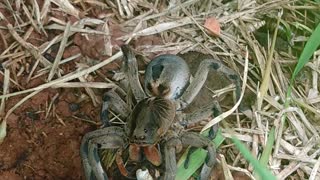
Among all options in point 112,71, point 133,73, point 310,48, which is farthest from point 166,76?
point 310,48

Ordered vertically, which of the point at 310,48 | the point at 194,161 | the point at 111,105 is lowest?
the point at 194,161

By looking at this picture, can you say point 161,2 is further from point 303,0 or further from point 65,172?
point 65,172

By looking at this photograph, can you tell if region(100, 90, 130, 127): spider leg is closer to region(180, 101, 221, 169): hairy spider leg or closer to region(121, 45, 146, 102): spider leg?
region(121, 45, 146, 102): spider leg

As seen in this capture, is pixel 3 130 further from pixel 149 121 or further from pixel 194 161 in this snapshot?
pixel 194 161

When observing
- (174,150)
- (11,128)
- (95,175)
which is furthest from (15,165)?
(174,150)

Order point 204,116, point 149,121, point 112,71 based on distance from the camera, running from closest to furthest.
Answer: point 149,121 → point 204,116 → point 112,71

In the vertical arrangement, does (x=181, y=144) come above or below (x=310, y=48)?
below

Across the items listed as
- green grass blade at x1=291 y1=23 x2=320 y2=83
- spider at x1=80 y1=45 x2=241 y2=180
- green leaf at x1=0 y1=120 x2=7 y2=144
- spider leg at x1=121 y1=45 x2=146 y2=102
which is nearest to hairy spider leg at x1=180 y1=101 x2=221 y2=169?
spider at x1=80 y1=45 x2=241 y2=180

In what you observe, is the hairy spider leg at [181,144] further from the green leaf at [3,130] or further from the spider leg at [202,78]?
the green leaf at [3,130]
